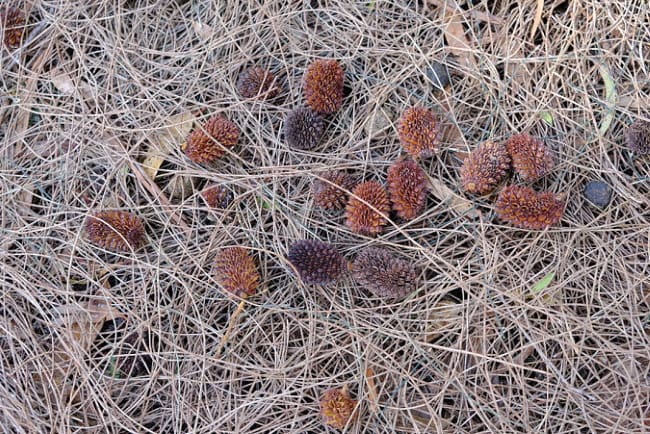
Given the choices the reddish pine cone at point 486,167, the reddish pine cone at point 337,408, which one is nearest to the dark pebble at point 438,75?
the reddish pine cone at point 486,167

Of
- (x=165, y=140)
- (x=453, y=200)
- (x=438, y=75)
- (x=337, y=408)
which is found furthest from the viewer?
(x=165, y=140)

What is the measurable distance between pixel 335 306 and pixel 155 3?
1847 mm

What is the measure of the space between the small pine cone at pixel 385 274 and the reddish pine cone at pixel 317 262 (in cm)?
9

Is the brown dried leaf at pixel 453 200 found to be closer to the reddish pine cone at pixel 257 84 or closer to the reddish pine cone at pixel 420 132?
the reddish pine cone at pixel 420 132

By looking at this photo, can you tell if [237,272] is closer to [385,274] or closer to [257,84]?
[385,274]

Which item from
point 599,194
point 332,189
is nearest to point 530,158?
point 599,194

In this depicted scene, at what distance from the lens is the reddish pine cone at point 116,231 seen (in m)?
2.23

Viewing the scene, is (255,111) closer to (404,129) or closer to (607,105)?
(404,129)

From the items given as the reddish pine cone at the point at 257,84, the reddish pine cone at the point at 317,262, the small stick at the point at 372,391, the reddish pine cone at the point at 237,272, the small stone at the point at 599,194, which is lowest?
the small stick at the point at 372,391

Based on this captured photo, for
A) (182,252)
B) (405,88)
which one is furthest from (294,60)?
(182,252)

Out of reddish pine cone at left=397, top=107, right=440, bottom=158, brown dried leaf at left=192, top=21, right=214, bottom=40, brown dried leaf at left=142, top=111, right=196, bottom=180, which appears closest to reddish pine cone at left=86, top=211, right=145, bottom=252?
brown dried leaf at left=142, top=111, right=196, bottom=180

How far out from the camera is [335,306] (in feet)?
6.97

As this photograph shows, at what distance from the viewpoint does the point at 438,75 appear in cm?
227

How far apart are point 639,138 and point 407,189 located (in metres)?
1.02
